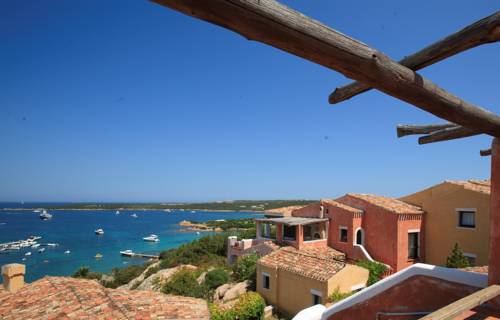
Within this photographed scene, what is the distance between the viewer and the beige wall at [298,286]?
1499cm

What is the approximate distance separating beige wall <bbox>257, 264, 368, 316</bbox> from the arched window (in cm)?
448

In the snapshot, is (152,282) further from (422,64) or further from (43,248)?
(43,248)

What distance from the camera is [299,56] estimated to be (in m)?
1.85

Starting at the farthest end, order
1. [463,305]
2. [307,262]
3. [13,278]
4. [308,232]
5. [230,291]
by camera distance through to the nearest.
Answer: [308,232]
[230,291]
[307,262]
[13,278]
[463,305]

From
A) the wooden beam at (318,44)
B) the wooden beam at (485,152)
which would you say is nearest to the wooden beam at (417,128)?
the wooden beam at (318,44)

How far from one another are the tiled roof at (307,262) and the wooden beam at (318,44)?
45.9 ft

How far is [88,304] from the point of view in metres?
9.02

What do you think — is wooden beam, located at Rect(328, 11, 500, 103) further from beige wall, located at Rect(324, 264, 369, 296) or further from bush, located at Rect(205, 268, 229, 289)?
bush, located at Rect(205, 268, 229, 289)

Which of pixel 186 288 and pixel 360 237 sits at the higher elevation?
pixel 360 237

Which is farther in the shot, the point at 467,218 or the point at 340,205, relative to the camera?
the point at 340,205

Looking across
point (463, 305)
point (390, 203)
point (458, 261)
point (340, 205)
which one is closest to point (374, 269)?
point (458, 261)

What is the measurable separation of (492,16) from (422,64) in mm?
482

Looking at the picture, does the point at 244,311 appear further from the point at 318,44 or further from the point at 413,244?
the point at 318,44

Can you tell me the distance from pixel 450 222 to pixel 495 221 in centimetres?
1749
